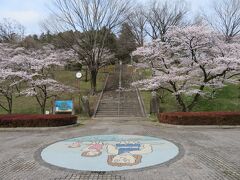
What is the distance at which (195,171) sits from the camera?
19.9ft

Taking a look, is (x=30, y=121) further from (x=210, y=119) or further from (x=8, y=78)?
(x=210, y=119)

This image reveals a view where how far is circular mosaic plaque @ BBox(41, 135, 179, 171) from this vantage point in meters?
6.66

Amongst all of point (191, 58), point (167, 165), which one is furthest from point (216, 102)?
point (167, 165)

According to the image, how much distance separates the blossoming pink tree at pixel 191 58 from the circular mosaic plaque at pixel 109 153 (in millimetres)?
7400

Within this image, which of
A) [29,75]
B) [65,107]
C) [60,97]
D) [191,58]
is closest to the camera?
[191,58]

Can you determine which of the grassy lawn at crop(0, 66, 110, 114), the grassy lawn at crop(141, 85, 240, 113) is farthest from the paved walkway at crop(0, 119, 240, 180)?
the grassy lawn at crop(0, 66, 110, 114)

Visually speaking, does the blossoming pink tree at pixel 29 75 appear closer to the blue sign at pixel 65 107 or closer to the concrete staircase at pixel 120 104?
the blue sign at pixel 65 107

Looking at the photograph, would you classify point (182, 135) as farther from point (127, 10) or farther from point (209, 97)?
point (127, 10)

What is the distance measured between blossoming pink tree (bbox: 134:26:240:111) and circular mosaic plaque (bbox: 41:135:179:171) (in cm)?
740

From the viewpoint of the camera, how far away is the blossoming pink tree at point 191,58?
15375 millimetres

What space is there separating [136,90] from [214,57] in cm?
1054

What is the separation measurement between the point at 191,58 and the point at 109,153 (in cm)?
1047

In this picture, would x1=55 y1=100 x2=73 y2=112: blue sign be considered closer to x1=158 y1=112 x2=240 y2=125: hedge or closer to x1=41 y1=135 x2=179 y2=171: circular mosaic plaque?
x1=158 y1=112 x2=240 y2=125: hedge

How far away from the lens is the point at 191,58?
53.4ft
